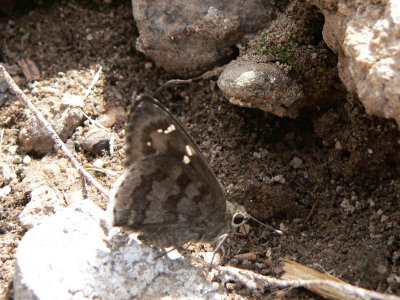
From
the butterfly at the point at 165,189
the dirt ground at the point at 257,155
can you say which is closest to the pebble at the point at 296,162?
the dirt ground at the point at 257,155

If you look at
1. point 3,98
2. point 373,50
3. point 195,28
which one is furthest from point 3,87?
point 373,50

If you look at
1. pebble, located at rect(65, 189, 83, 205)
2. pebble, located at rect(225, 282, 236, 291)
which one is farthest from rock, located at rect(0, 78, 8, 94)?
pebble, located at rect(225, 282, 236, 291)

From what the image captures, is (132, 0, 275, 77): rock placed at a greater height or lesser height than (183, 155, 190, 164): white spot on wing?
greater

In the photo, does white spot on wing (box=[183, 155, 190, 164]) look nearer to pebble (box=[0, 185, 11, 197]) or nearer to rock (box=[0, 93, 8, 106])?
pebble (box=[0, 185, 11, 197])

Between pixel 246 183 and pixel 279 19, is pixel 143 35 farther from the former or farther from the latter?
pixel 246 183

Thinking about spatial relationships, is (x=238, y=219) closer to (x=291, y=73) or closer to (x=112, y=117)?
(x=291, y=73)

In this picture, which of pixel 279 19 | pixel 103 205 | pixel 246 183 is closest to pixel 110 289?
pixel 103 205
